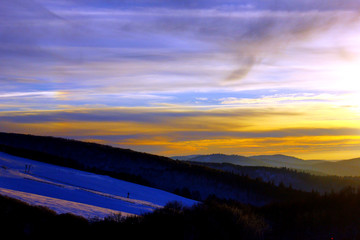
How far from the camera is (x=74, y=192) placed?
3134 centimetres


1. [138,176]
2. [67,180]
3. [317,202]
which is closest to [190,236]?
[317,202]

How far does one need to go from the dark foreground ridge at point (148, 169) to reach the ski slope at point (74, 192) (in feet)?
37.8

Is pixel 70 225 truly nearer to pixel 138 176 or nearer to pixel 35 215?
pixel 35 215

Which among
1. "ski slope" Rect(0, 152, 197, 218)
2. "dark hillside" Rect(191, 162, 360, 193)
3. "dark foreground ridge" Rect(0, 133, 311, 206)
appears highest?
"dark hillside" Rect(191, 162, 360, 193)

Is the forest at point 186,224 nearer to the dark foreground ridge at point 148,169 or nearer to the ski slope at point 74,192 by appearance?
the ski slope at point 74,192

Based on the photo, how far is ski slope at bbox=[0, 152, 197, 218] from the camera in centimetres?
2401

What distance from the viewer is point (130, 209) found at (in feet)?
93.1

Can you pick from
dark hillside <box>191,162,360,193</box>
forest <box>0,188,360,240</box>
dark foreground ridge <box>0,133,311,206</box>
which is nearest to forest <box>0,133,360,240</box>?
forest <box>0,188,360,240</box>

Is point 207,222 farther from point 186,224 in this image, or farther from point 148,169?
point 148,169

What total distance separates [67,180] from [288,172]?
182ft

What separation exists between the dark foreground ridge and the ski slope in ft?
37.8

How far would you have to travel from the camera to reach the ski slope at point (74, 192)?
78.8 feet

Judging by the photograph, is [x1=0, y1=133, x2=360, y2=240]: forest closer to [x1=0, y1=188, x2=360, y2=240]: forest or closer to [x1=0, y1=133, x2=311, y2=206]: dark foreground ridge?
[x1=0, y1=188, x2=360, y2=240]: forest

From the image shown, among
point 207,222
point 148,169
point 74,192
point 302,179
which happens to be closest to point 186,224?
point 207,222
